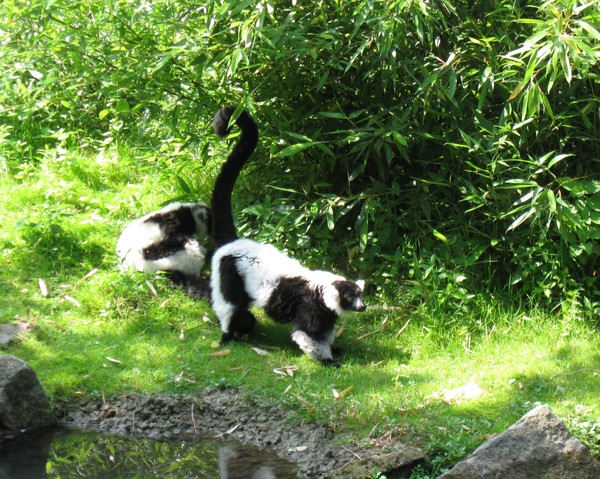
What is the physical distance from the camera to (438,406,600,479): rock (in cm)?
479

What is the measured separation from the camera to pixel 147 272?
7.41m

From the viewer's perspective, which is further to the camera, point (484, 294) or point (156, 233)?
point (156, 233)

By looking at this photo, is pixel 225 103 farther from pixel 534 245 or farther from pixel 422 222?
pixel 534 245

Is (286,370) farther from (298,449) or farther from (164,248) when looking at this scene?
(164,248)

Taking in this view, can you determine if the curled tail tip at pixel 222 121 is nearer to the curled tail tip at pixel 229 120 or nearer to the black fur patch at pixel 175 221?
the curled tail tip at pixel 229 120

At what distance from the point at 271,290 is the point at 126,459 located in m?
1.71

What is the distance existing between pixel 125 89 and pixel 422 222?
2736 millimetres

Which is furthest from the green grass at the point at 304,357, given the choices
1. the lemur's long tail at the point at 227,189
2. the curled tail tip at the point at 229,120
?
the curled tail tip at the point at 229,120

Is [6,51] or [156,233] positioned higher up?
[6,51]

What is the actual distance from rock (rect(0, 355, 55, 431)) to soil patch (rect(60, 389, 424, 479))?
191 millimetres

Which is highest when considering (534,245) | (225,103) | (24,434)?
(225,103)

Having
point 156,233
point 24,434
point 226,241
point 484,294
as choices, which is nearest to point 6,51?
point 156,233

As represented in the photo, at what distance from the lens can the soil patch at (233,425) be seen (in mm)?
5129

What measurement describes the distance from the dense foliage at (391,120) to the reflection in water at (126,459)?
2190 millimetres
